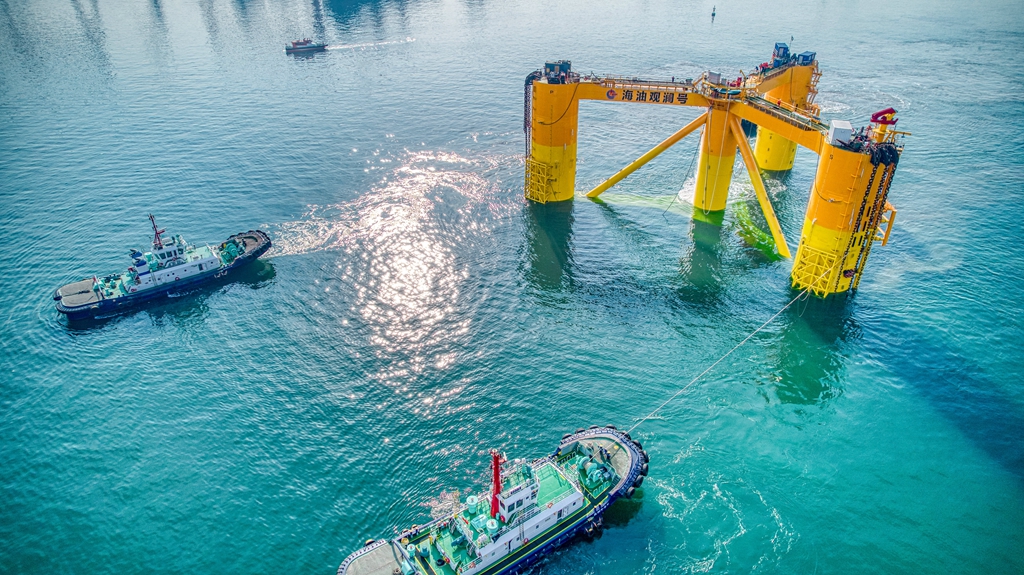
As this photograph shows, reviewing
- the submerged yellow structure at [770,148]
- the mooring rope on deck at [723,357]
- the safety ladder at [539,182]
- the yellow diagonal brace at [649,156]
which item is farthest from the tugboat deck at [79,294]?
the yellow diagonal brace at [649,156]

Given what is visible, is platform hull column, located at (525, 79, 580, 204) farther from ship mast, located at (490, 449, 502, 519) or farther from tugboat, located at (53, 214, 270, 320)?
ship mast, located at (490, 449, 502, 519)

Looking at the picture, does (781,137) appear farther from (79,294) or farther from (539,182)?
(79,294)

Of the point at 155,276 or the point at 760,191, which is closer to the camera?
the point at 155,276

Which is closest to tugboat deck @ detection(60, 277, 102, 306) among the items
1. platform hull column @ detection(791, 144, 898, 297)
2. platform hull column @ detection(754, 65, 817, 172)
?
platform hull column @ detection(791, 144, 898, 297)

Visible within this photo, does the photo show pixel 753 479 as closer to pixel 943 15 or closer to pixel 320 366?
pixel 320 366

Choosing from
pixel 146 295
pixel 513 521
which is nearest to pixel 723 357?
pixel 513 521

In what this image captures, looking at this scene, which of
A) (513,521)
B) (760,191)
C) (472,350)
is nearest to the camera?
(513,521)
